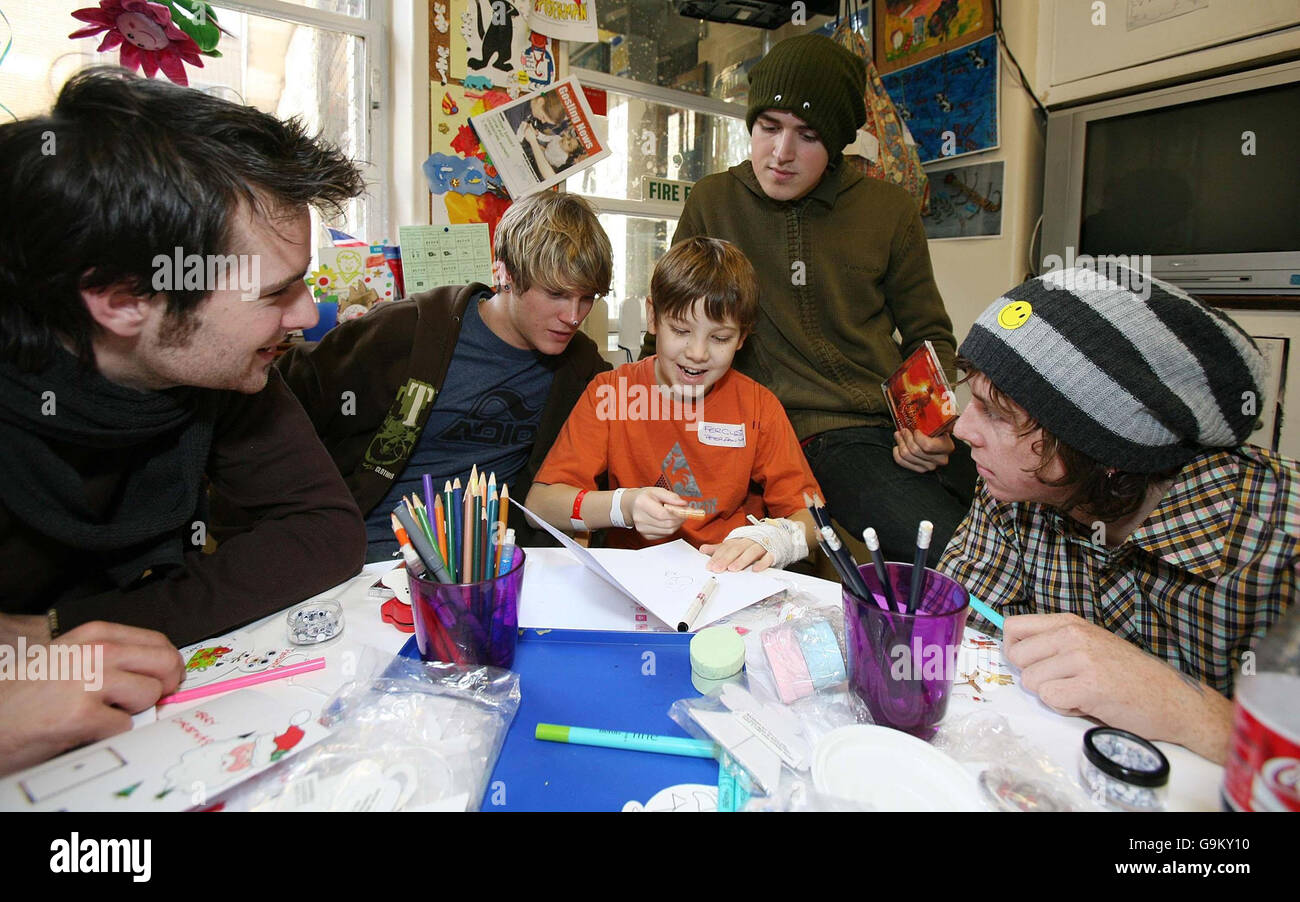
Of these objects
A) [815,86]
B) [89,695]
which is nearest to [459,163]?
[815,86]

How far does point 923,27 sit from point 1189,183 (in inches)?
38.6

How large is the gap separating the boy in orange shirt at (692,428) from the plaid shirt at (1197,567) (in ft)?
1.67

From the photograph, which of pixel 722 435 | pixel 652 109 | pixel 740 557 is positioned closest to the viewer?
pixel 740 557

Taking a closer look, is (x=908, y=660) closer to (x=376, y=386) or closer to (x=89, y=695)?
(x=89, y=695)

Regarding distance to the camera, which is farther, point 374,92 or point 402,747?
point 374,92

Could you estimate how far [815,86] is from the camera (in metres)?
1.58

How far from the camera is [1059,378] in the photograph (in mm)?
771

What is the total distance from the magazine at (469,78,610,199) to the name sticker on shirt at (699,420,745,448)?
1115 mm

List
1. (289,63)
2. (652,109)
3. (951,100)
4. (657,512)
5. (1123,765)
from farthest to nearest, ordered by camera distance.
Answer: (652,109)
(951,100)
(289,63)
(657,512)
(1123,765)

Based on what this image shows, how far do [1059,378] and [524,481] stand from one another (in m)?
1.08

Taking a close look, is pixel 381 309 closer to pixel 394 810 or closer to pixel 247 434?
pixel 247 434
